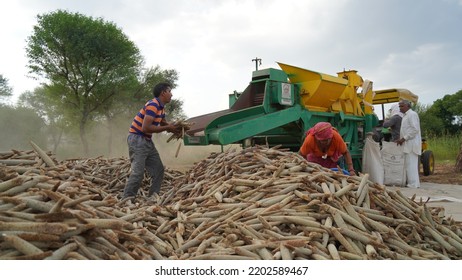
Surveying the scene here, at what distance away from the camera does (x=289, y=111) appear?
762cm

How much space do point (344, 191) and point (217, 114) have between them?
14.2ft

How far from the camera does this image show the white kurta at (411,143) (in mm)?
8953

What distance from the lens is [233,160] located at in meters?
5.41

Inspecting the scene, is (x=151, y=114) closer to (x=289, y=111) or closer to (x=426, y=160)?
(x=289, y=111)

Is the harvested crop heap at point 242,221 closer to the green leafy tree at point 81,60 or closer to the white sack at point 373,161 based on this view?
the white sack at point 373,161

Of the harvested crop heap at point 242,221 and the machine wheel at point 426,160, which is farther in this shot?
the machine wheel at point 426,160

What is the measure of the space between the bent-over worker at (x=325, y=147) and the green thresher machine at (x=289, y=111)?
1.49m

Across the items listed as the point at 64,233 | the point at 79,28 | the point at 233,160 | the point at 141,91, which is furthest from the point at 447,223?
the point at 141,91

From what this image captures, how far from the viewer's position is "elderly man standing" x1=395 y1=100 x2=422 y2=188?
8961 millimetres

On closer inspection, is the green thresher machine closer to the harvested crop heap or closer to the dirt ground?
the dirt ground

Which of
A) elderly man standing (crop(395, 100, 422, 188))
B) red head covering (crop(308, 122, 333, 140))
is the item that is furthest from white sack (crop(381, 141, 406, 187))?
red head covering (crop(308, 122, 333, 140))

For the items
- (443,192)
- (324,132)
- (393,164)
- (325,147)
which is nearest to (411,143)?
(393,164)

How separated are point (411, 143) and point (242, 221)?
22.0 feet

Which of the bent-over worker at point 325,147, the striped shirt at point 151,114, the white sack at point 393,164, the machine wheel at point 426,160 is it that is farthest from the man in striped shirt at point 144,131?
the machine wheel at point 426,160
